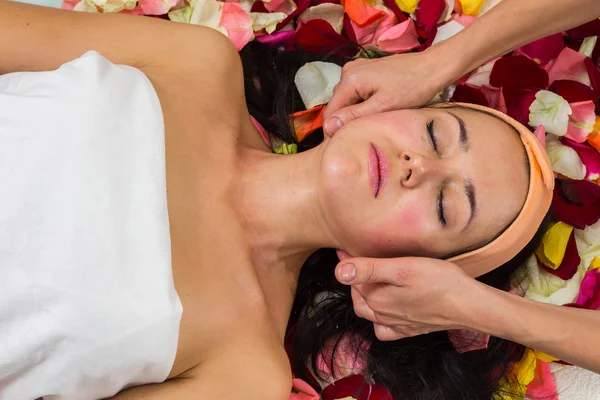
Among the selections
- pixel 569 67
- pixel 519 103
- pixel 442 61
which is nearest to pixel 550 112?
pixel 519 103

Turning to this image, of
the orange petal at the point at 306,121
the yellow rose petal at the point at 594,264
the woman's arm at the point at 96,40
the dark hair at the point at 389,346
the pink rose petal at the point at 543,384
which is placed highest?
the woman's arm at the point at 96,40

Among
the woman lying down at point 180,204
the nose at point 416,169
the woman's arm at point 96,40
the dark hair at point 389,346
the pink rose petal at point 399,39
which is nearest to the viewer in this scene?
the woman lying down at point 180,204

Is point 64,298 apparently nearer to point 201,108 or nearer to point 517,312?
point 201,108

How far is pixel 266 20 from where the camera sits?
74.0 inches

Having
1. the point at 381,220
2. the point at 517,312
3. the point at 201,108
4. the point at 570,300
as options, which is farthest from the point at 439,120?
the point at 570,300

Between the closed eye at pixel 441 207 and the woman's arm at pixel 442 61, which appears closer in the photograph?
the closed eye at pixel 441 207

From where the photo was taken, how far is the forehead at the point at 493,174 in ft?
4.38

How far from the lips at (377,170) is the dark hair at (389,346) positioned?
462 millimetres

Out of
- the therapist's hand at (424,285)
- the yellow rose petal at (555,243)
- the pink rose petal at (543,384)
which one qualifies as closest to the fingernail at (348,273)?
the therapist's hand at (424,285)

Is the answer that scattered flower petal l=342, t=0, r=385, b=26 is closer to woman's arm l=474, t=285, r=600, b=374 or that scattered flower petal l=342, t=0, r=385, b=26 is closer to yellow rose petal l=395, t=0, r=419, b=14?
yellow rose petal l=395, t=0, r=419, b=14

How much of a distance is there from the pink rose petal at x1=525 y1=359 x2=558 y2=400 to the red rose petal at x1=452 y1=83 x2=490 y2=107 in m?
0.79

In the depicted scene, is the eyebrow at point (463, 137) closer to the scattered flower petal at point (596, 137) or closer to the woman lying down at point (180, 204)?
the woman lying down at point (180, 204)

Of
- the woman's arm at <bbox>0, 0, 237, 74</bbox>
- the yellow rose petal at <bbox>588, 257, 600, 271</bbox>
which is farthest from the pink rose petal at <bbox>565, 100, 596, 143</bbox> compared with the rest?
the woman's arm at <bbox>0, 0, 237, 74</bbox>

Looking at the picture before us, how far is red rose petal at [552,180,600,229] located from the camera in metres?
1.76
